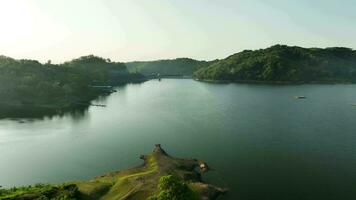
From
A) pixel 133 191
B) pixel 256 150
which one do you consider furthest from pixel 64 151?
pixel 256 150

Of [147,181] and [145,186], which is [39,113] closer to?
[147,181]

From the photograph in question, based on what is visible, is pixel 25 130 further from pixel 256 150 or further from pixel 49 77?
pixel 49 77

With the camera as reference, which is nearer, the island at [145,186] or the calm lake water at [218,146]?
the island at [145,186]

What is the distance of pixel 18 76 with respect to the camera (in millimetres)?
174250

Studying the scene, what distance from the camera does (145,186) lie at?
54.1m

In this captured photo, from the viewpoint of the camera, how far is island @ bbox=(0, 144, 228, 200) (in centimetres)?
3925

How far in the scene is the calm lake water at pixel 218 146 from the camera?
6494cm

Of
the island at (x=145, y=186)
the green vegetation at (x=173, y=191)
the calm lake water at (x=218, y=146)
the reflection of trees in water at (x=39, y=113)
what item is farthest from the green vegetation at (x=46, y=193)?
the reflection of trees in water at (x=39, y=113)

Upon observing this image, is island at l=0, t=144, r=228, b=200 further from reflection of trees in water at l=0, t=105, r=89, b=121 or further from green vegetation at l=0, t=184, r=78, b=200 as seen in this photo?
reflection of trees in water at l=0, t=105, r=89, b=121

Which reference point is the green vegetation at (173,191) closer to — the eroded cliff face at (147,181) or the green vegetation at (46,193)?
the eroded cliff face at (147,181)

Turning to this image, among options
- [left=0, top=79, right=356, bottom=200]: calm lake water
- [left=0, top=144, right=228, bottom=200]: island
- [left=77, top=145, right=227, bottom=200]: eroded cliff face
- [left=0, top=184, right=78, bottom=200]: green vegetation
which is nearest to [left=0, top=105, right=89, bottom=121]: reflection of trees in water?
[left=0, top=79, right=356, bottom=200]: calm lake water

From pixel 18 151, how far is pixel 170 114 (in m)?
64.4

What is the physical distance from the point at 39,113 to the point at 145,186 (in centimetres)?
9477

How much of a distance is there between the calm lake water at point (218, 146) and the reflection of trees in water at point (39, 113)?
9.54 ft
